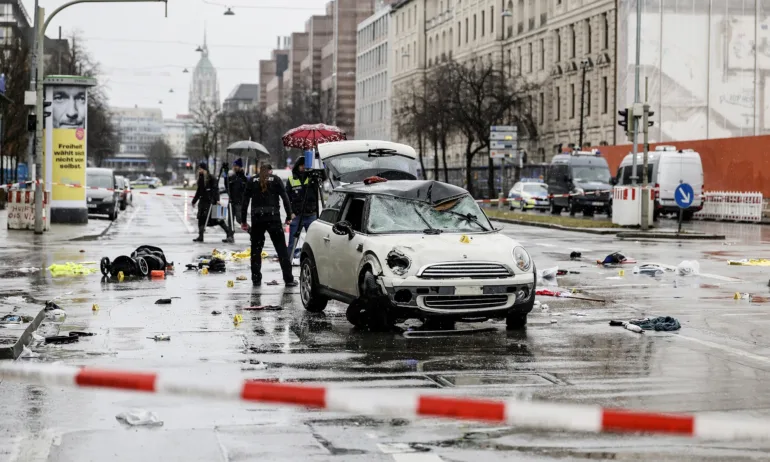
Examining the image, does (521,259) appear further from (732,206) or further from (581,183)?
(581,183)

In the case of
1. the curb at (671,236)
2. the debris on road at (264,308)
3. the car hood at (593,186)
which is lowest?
the debris on road at (264,308)

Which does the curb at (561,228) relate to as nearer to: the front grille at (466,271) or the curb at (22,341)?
the front grille at (466,271)

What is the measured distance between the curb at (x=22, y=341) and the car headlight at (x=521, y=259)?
467 cm

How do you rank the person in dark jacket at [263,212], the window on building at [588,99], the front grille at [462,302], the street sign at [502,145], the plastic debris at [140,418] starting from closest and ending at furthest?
the plastic debris at [140,418] < the front grille at [462,302] < the person in dark jacket at [263,212] < the street sign at [502,145] < the window on building at [588,99]

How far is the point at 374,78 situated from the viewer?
136625 millimetres

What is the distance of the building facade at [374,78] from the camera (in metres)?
130

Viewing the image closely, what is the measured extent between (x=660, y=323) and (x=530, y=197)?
4511cm

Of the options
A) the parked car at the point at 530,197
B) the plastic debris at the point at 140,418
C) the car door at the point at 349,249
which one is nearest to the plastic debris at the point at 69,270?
the car door at the point at 349,249

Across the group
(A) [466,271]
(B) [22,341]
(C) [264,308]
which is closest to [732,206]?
(C) [264,308]

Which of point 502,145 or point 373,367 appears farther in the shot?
point 502,145

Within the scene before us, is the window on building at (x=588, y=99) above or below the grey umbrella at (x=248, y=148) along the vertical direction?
above

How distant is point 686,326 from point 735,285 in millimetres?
5589

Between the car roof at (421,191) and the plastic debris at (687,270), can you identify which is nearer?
the car roof at (421,191)

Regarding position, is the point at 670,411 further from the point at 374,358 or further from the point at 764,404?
the point at 374,358
